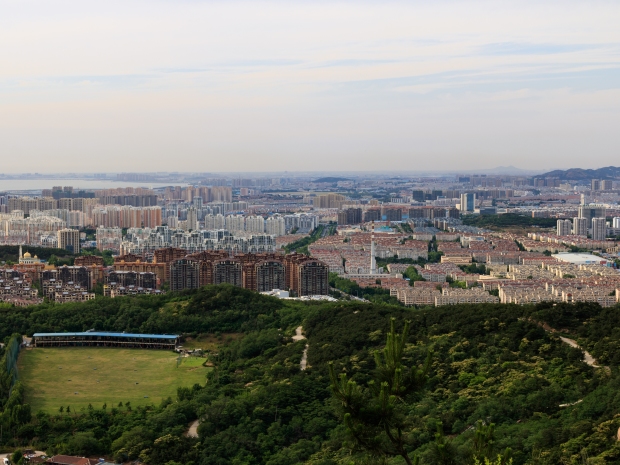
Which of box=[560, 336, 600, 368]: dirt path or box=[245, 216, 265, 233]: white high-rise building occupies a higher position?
box=[560, 336, 600, 368]: dirt path

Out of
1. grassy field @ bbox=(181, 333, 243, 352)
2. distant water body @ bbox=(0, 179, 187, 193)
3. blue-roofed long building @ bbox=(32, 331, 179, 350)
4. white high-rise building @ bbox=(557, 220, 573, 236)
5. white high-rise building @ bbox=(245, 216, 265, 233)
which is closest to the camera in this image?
grassy field @ bbox=(181, 333, 243, 352)

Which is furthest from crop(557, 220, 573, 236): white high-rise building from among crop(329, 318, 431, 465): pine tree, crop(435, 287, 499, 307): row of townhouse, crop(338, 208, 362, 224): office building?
crop(329, 318, 431, 465): pine tree

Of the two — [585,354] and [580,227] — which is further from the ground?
[585,354]

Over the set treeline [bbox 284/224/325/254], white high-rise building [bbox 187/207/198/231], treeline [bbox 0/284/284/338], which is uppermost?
treeline [bbox 0/284/284/338]

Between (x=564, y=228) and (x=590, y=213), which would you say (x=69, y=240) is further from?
(x=590, y=213)

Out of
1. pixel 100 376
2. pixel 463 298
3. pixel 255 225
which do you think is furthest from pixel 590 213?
pixel 100 376

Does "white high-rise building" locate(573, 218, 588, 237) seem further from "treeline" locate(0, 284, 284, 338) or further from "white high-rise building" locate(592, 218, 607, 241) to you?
"treeline" locate(0, 284, 284, 338)

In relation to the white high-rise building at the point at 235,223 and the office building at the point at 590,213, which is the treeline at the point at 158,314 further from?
the office building at the point at 590,213

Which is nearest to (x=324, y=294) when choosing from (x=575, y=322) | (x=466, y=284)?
(x=466, y=284)
